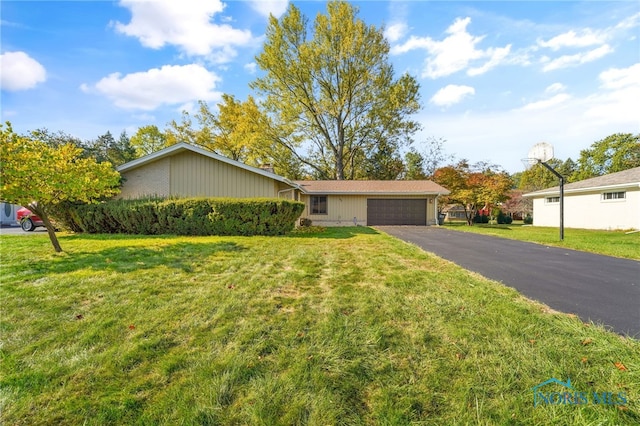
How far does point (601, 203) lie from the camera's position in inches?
617

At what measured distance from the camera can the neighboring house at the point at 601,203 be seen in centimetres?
1415

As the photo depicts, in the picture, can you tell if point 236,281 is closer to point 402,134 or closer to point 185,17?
point 185,17

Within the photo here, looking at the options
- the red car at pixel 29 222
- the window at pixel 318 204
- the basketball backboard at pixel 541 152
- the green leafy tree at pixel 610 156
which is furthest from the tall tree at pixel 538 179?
the red car at pixel 29 222

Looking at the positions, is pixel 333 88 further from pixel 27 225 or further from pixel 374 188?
pixel 27 225

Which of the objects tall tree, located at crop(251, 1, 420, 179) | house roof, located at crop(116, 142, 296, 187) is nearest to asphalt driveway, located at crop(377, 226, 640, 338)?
house roof, located at crop(116, 142, 296, 187)

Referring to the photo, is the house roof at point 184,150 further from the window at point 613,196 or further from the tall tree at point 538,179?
the tall tree at point 538,179

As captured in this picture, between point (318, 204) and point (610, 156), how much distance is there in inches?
1633

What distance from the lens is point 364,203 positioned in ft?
62.7

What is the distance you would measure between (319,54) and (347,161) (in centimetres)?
1071

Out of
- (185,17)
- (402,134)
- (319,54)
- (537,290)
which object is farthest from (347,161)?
(537,290)

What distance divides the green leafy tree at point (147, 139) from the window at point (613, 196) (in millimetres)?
42765

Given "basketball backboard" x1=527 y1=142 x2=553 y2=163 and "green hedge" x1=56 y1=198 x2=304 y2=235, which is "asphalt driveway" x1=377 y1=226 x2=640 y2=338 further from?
"green hedge" x1=56 y1=198 x2=304 y2=235

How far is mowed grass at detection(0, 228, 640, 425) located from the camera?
5.55 feet

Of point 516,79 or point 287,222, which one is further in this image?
point 287,222
